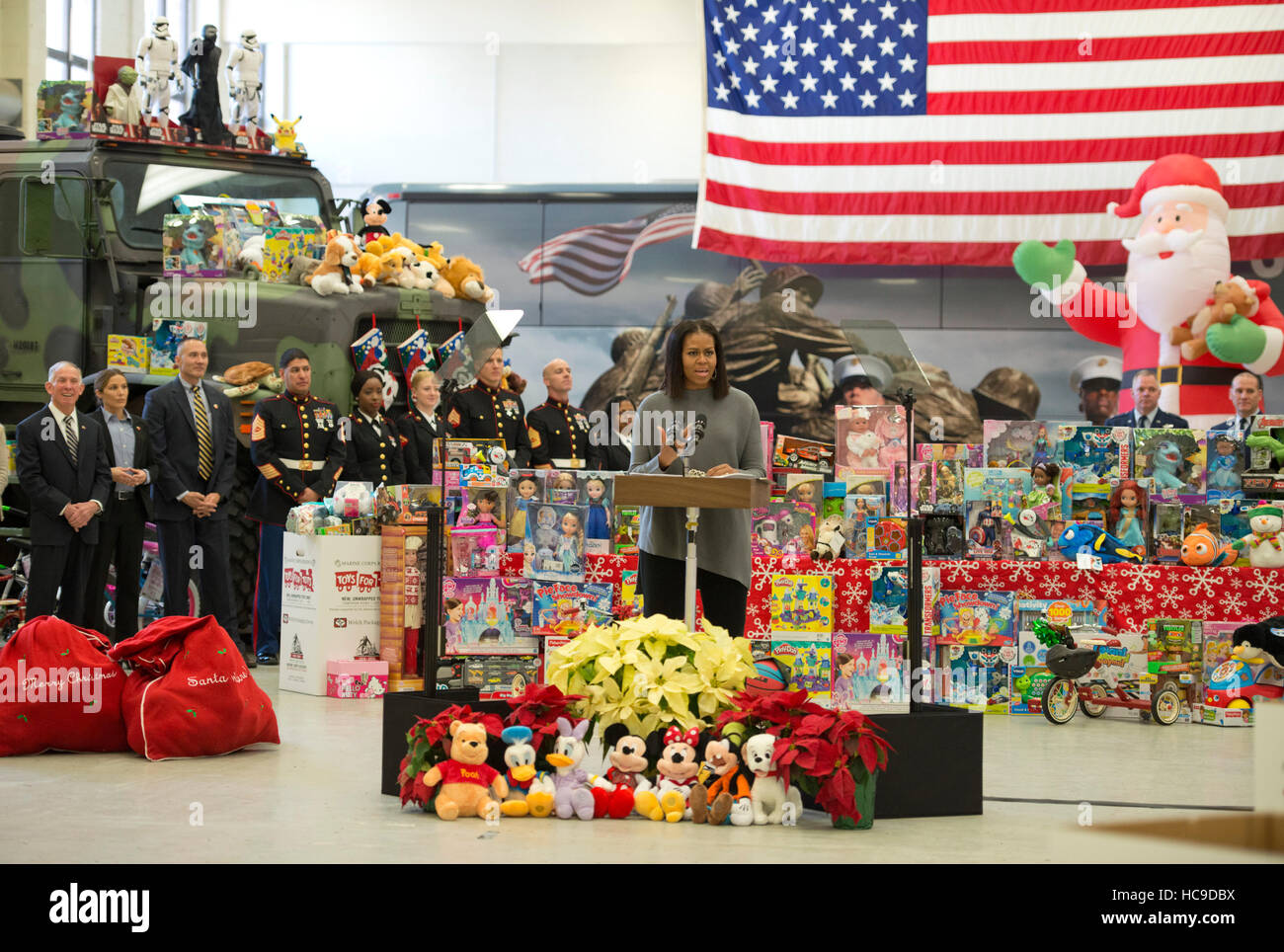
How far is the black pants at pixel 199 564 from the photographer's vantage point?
727cm

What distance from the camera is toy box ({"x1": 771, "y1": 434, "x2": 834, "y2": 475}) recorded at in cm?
658

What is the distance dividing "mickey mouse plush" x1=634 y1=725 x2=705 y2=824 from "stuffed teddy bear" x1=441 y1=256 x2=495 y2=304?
5142mm

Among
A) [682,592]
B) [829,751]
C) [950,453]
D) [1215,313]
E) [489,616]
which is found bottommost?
[829,751]

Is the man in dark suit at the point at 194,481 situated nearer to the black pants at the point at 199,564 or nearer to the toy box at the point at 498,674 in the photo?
the black pants at the point at 199,564

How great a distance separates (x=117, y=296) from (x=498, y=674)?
11.7 feet

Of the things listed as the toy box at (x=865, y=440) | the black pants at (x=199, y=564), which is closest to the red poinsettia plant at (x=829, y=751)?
the toy box at (x=865, y=440)

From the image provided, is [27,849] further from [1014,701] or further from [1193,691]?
[1193,691]

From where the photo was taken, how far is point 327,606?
6762 mm

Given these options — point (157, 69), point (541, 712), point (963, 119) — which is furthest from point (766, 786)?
point (963, 119)

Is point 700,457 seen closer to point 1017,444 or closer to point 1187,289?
point 1017,444

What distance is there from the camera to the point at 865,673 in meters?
6.45

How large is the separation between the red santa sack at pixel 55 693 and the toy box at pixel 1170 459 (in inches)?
170

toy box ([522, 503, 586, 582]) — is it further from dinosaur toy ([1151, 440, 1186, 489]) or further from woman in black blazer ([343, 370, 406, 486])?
dinosaur toy ([1151, 440, 1186, 489])

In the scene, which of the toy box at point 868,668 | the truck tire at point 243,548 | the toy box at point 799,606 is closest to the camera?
the toy box at point 799,606
